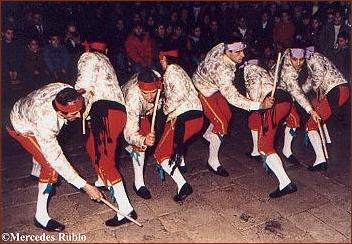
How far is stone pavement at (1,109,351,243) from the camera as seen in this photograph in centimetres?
421

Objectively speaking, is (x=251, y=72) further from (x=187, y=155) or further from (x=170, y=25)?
(x=170, y=25)

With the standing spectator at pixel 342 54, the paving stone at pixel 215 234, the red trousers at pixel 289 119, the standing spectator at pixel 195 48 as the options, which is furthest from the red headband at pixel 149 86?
the standing spectator at pixel 195 48

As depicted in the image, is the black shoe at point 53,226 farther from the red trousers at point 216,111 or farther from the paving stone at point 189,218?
the red trousers at point 216,111

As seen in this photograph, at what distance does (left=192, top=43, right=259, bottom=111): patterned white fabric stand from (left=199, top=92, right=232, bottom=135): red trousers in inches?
3.0

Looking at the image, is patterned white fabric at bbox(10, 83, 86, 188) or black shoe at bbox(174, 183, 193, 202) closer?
patterned white fabric at bbox(10, 83, 86, 188)

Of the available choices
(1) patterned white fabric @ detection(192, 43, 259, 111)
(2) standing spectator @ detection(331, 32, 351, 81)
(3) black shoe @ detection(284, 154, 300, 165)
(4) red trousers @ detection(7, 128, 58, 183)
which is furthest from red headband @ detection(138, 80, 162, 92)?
(2) standing spectator @ detection(331, 32, 351, 81)

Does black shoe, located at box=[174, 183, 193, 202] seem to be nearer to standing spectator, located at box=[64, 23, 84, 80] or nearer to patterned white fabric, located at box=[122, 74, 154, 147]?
patterned white fabric, located at box=[122, 74, 154, 147]

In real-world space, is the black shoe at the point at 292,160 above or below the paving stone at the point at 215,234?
above

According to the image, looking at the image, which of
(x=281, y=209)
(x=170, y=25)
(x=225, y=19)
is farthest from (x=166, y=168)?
(x=225, y=19)

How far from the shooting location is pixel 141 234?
13.9 feet

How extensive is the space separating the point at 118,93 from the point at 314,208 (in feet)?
8.32

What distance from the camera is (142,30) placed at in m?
9.02

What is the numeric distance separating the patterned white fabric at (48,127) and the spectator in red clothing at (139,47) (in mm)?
4947

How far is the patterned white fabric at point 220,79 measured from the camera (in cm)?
482
